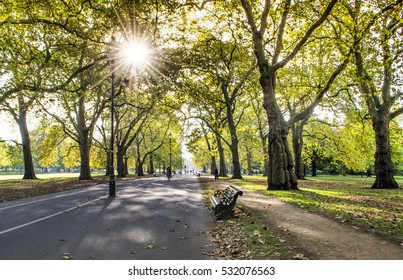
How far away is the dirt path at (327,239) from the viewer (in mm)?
5227

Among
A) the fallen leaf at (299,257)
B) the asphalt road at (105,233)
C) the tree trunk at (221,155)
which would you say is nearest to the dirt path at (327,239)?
the fallen leaf at (299,257)

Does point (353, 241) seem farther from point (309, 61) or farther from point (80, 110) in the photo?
point (80, 110)

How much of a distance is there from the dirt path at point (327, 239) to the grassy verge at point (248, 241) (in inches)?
11.1

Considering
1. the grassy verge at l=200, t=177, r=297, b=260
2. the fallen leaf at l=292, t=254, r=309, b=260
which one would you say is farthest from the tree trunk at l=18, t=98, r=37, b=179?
the fallen leaf at l=292, t=254, r=309, b=260

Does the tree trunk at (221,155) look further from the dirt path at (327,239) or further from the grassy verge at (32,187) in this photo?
the dirt path at (327,239)

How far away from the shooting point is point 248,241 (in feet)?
20.8

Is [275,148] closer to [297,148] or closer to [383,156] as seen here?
[383,156]

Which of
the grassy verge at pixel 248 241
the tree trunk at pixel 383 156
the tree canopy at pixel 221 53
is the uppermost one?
the tree canopy at pixel 221 53

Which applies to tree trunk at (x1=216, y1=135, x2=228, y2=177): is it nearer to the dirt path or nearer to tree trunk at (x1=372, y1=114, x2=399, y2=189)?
tree trunk at (x1=372, y1=114, x2=399, y2=189)

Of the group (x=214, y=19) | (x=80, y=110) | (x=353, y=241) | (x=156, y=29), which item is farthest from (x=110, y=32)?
(x=353, y=241)

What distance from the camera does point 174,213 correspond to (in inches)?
415

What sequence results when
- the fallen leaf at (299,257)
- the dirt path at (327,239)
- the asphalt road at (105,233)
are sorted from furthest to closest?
the asphalt road at (105,233)
the dirt path at (327,239)
the fallen leaf at (299,257)

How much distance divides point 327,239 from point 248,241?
1.63 m

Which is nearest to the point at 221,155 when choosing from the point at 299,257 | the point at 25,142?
the point at 25,142
